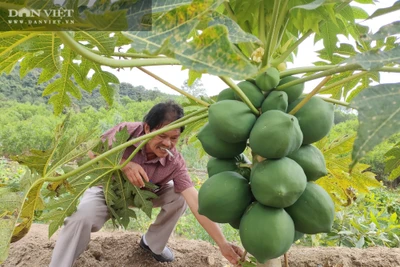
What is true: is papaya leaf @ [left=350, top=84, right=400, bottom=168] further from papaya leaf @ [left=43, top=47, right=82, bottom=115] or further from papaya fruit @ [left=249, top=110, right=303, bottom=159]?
papaya leaf @ [left=43, top=47, right=82, bottom=115]

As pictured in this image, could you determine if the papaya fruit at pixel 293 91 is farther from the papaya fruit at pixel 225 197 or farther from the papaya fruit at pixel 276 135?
the papaya fruit at pixel 225 197

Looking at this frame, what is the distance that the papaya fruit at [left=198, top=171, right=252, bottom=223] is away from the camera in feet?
3.58

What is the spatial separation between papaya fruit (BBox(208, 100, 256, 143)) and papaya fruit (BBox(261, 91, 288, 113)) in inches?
2.2

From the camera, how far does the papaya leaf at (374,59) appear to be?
792 millimetres

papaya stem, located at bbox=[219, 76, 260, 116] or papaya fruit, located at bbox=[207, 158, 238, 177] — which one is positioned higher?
papaya stem, located at bbox=[219, 76, 260, 116]

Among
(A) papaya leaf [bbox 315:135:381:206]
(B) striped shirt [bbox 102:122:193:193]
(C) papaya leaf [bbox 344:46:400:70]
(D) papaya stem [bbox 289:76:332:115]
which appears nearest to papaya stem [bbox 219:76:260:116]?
(D) papaya stem [bbox 289:76:332:115]

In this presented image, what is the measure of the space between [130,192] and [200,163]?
20.1 feet

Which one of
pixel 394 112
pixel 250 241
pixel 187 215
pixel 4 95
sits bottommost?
pixel 4 95

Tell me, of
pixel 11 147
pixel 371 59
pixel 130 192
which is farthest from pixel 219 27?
pixel 11 147

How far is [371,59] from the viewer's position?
0.81 m

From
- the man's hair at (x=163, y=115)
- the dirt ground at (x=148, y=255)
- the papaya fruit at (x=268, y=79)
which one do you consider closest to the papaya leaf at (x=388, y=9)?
the papaya fruit at (x=268, y=79)

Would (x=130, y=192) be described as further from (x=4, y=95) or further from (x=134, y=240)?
(x=4, y=95)

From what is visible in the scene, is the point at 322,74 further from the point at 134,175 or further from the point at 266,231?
the point at 134,175

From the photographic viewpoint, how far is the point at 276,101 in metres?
1.11
